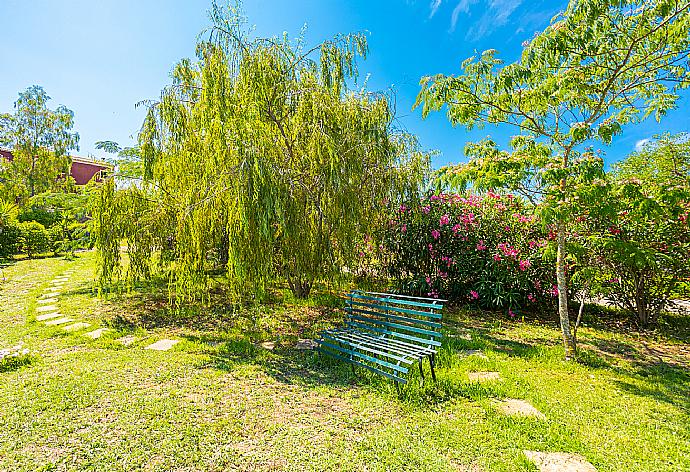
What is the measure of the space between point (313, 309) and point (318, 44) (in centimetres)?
437

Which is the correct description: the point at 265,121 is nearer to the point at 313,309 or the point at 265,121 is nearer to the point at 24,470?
the point at 313,309

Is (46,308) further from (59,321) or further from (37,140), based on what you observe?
(37,140)

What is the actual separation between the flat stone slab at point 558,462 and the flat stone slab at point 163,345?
159 inches

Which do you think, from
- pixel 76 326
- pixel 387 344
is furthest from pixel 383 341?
pixel 76 326

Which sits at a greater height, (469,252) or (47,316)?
(469,252)

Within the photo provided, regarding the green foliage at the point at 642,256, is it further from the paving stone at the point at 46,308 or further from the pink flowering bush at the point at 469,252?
the paving stone at the point at 46,308

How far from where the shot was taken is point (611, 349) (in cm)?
462

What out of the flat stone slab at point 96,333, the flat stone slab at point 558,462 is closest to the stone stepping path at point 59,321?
the flat stone slab at point 96,333

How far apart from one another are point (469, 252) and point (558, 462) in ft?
14.9

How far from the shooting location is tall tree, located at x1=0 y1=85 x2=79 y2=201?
1950 centimetres

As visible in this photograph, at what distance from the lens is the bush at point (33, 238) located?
1245cm

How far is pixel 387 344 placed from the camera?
365 centimetres

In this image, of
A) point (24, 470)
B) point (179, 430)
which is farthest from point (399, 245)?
point (24, 470)

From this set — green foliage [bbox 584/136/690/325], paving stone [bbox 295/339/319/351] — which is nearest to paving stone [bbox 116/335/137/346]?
paving stone [bbox 295/339/319/351]
